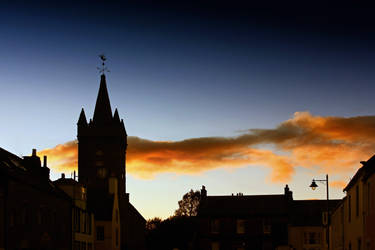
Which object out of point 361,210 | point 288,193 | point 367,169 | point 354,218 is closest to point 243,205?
point 288,193

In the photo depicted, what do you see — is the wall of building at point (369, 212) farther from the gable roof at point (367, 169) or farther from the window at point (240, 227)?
the window at point (240, 227)

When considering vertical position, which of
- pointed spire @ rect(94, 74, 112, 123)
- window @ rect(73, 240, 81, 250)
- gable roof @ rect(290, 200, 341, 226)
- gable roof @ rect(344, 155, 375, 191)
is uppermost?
pointed spire @ rect(94, 74, 112, 123)

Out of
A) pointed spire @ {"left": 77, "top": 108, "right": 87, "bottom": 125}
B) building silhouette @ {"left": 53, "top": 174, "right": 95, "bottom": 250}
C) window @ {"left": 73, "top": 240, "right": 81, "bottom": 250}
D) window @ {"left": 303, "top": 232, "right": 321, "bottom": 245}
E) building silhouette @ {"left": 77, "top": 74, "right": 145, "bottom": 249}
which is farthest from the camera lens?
pointed spire @ {"left": 77, "top": 108, "right": 87, "bottom": 125}

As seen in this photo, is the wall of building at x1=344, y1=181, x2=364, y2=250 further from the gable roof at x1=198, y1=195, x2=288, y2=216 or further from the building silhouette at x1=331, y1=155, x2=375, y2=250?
the gable roof at x1=198, y1=195, x2=288, y2=216

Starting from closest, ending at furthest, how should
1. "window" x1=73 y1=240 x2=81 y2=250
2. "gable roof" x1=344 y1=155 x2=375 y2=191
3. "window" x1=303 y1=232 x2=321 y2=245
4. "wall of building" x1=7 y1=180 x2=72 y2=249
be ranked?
1. "gable roof" x1=344 y1=155 x2=375 y2=191
2. "wall of building" x1=7 y1=180 x2=72 y2=249
3. "window" x1=73 y1=240 x2=81 y2=250
4. "window" x1=303 y1=232 x2=321 y2=245

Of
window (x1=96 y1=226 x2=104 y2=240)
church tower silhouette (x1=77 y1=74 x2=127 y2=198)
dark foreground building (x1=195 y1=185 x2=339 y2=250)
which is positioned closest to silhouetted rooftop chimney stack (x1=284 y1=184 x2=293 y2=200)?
dark foreground building (x1=195 y1=185 x2=339 y2=250)

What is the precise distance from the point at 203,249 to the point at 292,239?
12.1 m

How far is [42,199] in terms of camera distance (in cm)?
5062

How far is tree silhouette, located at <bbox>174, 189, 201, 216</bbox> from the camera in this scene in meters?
145

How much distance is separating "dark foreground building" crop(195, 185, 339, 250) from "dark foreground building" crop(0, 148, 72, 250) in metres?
31.9

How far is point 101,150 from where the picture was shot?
4390 inches

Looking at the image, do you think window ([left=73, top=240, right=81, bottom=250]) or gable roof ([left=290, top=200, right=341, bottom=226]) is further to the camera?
gable roof ([left=290, top=200, right=341, bottom=226])

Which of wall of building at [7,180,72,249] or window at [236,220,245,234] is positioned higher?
wall of building at [7,180,72,249]

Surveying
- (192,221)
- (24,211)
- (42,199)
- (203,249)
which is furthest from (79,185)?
(192,221)
